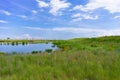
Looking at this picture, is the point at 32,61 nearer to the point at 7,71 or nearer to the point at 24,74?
the point at 7,71

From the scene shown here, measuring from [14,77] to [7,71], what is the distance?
1.22 metres

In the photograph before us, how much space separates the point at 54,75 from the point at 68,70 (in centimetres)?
82

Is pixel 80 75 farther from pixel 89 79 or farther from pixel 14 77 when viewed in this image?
pixel 14 77

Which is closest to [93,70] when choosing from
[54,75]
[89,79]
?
[89,79]

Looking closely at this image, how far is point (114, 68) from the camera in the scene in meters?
8.15

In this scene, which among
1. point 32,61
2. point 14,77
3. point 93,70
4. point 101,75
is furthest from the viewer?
point 32,61

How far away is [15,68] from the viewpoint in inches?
316

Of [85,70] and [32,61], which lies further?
[32,61]

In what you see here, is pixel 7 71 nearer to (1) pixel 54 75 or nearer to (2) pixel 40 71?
(2) pixel 40 71

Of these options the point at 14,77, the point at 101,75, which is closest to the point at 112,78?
the point at 101,75

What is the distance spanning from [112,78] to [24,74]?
9.71 feet

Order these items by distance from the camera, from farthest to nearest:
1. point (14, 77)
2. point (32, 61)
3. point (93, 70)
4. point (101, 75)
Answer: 1. point (32, 61)
2. point (93, 70)
3. point (101, 75)
4. point (14, 77)

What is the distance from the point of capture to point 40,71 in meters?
7.59

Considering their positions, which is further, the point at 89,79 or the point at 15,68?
the point at 15,68
